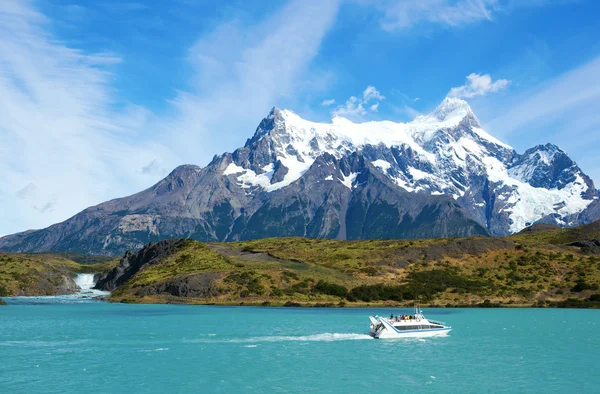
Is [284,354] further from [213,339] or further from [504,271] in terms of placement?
[504,271]

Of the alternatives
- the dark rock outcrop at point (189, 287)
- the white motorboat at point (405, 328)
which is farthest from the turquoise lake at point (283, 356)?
the dark rock outcrop at point (189, 287)

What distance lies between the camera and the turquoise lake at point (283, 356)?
60.5 metres

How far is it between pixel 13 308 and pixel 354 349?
344 ft

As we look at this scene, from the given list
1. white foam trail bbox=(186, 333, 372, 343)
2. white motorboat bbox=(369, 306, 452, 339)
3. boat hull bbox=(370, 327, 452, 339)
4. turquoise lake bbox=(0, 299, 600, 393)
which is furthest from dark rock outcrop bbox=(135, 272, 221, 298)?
boat hull bbox=(370, 327, 452, 339)

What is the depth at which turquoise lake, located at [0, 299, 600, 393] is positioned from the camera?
60.5 metres

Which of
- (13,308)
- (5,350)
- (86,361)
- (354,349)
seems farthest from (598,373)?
(13,308)

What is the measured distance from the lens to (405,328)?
3903 inches

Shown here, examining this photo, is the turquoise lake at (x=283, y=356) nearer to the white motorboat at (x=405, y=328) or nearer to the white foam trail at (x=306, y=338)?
the white foam trail at (x=306, y=338)

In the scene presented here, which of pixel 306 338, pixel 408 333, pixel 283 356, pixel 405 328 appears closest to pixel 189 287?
pixel 306 338

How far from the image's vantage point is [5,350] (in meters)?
78.3

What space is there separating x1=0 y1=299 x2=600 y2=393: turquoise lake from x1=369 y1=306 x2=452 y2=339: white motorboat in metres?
2.46

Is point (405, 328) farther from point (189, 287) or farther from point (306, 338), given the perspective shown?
point (189, 287)

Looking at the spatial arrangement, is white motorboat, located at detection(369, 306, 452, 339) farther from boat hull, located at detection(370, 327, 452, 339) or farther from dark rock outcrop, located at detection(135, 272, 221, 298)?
dark rock outcrop, located at detection(135, 272, 221, 298)

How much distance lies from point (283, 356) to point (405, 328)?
1166 inches
